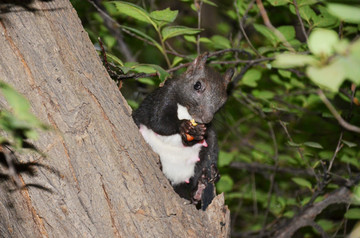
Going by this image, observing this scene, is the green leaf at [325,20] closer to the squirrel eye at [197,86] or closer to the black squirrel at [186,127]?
the black squirrel at [186,127]

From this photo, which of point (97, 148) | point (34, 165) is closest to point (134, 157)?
point (97, 148)

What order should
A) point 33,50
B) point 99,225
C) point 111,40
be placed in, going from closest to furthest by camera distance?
1. point 33,50
2. point 99,225
3. point 111,40

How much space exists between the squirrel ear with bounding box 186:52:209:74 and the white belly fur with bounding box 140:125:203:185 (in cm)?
58

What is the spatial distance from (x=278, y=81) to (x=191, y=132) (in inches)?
62.4

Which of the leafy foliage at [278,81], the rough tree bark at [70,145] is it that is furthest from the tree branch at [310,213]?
the rough tree bark at [70,145]

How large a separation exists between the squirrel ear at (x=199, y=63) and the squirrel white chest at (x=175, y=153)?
346mm

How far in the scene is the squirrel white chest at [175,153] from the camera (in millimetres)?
2824

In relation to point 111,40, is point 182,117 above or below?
below

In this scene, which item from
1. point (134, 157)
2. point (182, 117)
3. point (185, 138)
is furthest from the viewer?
point (182, 117)

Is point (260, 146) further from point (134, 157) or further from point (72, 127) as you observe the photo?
point (72, 127)

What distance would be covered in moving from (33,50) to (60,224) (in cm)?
81

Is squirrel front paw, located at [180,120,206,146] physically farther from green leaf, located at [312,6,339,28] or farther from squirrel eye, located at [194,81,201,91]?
green leaf, located at [312,6,339,28]

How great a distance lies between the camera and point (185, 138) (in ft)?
9.02

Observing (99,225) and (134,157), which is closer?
(99,225)
